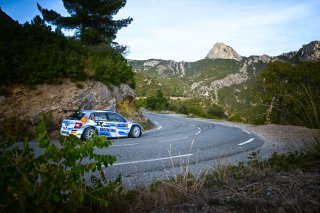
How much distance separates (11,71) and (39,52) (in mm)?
1805

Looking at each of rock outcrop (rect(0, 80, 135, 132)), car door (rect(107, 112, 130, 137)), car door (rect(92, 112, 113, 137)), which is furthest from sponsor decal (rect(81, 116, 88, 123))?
rock outcrop (rect(0, 80, 135, 132))

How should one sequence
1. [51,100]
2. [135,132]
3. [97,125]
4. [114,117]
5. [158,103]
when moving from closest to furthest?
1. [97,125]
2. [114,117]
3. [51,100]
4. [135,132]
5. [158,103]

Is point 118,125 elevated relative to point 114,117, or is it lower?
lower

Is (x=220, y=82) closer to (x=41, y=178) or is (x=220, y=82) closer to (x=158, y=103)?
(x=158, y=103)

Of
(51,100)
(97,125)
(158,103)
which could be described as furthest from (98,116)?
(158,103)

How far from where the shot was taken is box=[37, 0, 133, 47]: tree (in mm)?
24750

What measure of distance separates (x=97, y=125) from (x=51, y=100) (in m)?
3.39

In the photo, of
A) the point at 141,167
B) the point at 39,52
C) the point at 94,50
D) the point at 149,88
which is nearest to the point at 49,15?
the point at 94,50

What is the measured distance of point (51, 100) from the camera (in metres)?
14.9

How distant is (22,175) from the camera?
226 cm

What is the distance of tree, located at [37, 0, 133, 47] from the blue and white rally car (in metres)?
11.7

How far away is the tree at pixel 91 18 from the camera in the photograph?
24.8 m

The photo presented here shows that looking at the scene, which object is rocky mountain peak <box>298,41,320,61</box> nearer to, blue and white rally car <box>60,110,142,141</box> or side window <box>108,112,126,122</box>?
blue and white rally car <box>60,110,142,141</box>

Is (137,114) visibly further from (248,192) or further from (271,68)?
(248,192)
